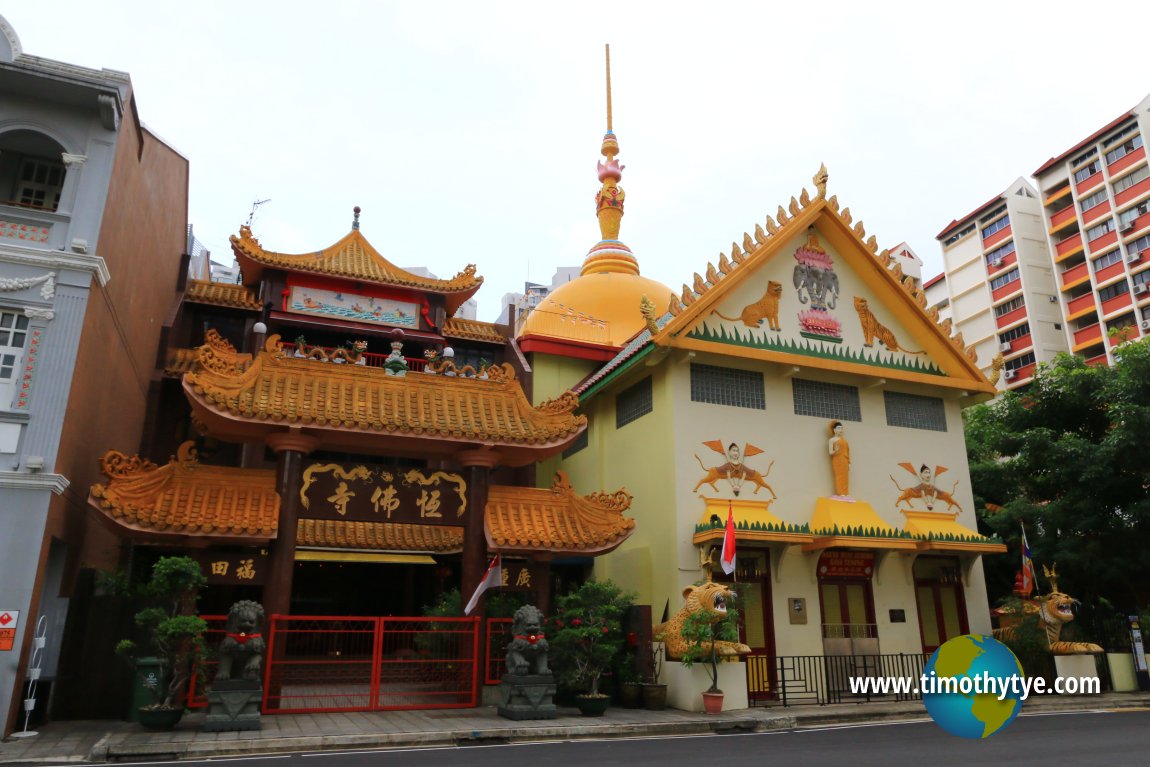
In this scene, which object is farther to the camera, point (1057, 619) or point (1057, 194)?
point (1057, 194)

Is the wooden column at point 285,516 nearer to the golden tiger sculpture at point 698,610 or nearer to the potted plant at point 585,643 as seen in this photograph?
the potted plant at point 585,643

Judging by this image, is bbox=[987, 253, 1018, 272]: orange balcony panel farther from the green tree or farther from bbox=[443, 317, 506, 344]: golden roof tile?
bbox=[443, 317, 506, 344]: golden roof tile

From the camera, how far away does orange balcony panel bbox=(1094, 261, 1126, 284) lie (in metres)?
50.0

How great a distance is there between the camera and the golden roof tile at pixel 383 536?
1797cm

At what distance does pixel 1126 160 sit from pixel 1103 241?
4.88 meters

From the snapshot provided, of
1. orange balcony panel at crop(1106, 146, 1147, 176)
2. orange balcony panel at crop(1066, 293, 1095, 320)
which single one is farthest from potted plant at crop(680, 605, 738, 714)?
orange balcony panel at crop(1106, 146, 1147, 176)

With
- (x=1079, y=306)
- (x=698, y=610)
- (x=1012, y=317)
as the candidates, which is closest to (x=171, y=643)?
(x=698, y=610)

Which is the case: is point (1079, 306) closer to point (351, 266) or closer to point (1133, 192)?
point (1133, 192)

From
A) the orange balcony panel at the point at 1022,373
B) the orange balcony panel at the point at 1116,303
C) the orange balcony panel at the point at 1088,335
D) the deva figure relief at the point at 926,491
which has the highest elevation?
the orange balcony panel at the point at 1116,303

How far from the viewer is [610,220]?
1155 inches

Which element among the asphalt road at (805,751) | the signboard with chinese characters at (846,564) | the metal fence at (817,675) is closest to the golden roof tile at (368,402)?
the asphalt road at (805,751)

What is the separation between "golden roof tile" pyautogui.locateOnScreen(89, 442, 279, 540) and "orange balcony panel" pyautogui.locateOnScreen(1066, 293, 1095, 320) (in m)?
53.6

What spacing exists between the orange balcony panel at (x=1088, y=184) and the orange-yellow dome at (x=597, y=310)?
3926cm

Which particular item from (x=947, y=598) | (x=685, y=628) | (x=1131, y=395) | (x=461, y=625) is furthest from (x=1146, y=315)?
(x=461, y=625)
